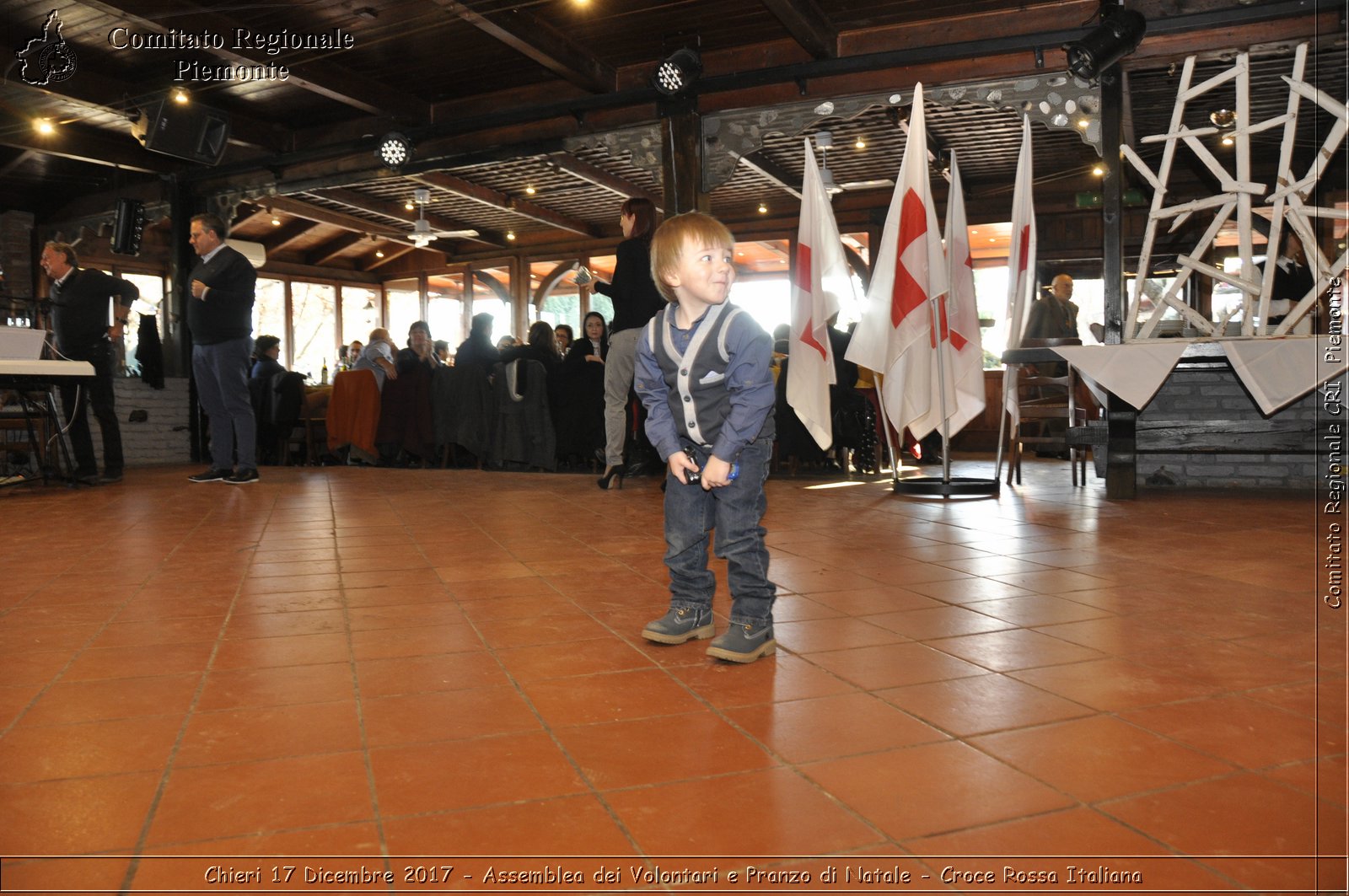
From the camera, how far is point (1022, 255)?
512cm

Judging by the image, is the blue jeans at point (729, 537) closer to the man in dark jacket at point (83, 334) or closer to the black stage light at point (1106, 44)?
the black stage light at point (1106, 44)

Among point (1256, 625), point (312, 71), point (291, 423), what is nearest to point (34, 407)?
point (291, 423)

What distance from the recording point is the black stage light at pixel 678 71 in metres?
7.09

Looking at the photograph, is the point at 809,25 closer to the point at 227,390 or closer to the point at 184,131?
the point at 227,390

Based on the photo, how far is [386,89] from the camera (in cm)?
823

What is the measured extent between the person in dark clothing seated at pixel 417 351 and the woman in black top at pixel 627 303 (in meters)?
3.15

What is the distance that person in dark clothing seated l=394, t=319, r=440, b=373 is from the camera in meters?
8.20

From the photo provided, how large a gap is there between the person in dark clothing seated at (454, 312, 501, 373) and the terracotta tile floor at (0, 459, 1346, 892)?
4.46 m

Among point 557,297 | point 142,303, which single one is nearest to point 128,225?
point 142,303

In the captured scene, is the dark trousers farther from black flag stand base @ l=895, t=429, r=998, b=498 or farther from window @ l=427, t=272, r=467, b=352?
window @ l=427, t=272, r=467, b=352

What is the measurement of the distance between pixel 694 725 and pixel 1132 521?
330cm

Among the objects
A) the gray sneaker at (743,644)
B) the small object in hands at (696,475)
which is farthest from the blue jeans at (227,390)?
the gray sneaker at (743,644)

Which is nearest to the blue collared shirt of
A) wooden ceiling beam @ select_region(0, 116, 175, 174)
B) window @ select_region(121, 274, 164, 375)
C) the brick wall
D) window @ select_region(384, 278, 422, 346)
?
the brick wall

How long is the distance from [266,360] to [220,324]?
3326 millimetres
